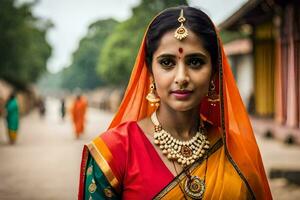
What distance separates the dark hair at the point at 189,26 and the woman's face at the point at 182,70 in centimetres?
2

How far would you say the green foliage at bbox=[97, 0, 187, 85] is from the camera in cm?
4000

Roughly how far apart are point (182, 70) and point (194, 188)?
1.53ft

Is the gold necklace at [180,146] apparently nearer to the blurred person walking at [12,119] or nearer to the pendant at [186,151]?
the pendant at [186,151]

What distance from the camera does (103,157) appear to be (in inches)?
88.5

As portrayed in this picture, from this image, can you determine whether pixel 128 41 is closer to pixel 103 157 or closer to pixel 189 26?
pixel 189 26

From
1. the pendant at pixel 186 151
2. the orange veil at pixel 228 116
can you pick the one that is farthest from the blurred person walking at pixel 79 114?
the pendant at pixel 186 151

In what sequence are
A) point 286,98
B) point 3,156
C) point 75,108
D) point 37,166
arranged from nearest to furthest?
point 37,166 < point 3,156 < point 286,98 < point 75,108

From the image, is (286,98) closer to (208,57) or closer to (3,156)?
(3,156)

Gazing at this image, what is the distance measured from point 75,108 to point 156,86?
1751cm

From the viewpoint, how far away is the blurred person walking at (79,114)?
18.7 metres

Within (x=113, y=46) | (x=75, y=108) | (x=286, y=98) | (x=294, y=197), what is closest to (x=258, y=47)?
(x=286, y=98)

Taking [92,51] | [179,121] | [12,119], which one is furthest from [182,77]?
[92,51]

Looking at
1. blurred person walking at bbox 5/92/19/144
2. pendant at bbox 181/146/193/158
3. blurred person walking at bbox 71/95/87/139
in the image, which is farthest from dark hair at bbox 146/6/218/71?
blurred person walking at bbox 71/95/87/139

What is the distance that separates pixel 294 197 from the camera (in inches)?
293
